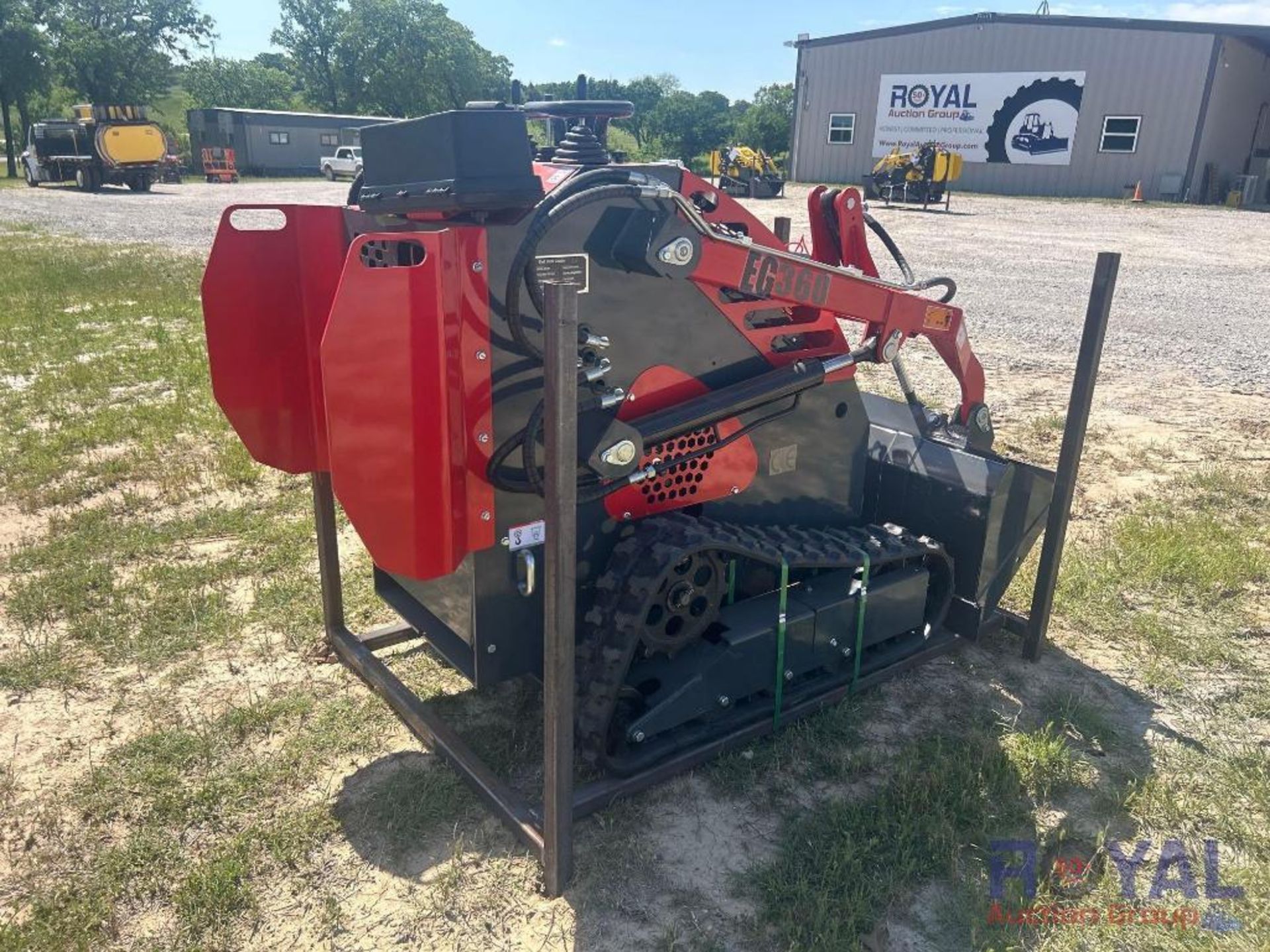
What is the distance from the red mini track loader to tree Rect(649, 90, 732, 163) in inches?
2160

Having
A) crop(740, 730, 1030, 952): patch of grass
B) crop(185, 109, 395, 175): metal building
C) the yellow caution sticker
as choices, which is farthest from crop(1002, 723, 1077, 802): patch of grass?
crop(185, 109, 395, 175): metal building

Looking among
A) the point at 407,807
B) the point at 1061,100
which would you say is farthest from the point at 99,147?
the point at 407,807

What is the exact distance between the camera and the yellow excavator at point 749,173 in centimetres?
2823

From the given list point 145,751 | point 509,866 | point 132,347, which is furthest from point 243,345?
point 132,347

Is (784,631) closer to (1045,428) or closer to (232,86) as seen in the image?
(1045,428)

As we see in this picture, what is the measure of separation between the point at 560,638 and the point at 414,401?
2.51 ft

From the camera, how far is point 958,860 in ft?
9.58

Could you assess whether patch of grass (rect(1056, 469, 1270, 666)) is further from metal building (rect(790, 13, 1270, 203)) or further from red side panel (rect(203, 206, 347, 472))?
metal building (rect(790, 13, 1270, 203))

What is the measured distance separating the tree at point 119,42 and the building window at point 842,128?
136 feet

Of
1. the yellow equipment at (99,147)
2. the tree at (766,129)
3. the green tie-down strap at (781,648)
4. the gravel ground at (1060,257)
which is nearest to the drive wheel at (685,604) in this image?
the green tie-down strap at (781,648)

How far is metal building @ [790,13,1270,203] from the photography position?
2953 centimetres

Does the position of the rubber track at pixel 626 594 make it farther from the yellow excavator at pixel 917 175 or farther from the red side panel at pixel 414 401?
the yellow excavator at pixel 917 175

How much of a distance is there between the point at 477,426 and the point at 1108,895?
2.36 m

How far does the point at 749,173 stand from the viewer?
93.2 feet
